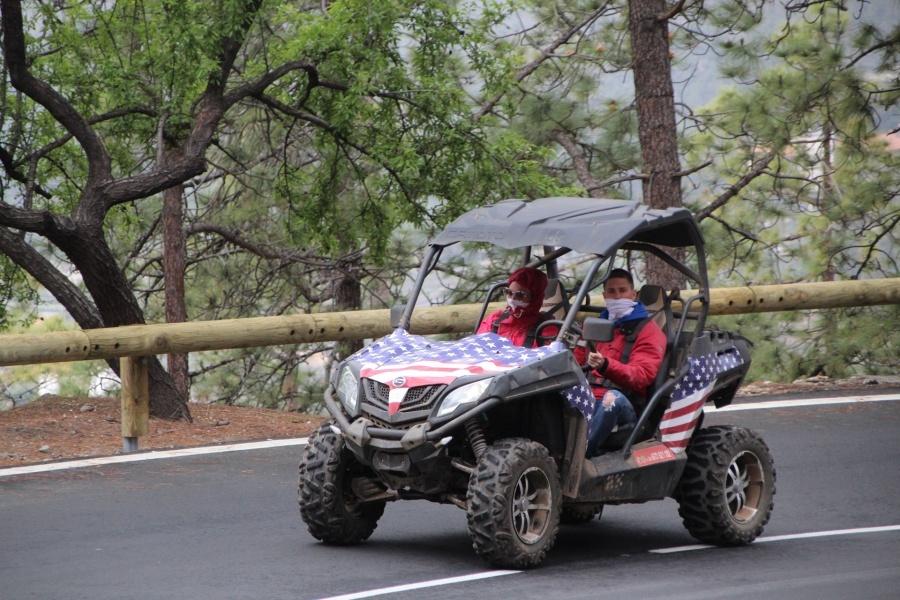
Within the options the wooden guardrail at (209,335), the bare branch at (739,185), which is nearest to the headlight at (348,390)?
the wooden guardrail at (209,335)

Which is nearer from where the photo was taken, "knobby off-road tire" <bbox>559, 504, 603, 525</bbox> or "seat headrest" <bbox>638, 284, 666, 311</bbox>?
"knobby off-road tire" <bbox>559, 504, 603, 525</bbox>

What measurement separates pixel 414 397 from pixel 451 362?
1.01 ft

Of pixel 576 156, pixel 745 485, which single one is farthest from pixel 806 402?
pixel 576 156

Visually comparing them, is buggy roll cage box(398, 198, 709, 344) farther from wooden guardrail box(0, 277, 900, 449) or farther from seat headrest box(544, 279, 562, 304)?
wooden guardrail box(0, 277, 900, 449)

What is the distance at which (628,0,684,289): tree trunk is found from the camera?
18234mm

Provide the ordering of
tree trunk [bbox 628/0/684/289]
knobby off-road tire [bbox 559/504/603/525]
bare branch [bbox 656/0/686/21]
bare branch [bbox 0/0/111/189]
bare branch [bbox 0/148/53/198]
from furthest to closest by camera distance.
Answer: tree trunk [bbox 628/0/684/289] < bare branch [bbox 656/0/686/21] < bare branch [bbox 0/148/53/198] < bare branch [bbox 0/0/111/189] < knobby off-road tire [bbox 559/504/603/525]

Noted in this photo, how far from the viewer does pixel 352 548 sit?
8.89 meters

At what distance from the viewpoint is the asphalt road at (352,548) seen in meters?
7.92

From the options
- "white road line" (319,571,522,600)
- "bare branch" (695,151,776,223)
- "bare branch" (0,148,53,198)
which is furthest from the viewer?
"bare branch" (695,151,776,223)

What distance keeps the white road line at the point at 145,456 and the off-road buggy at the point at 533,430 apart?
3.49 metres

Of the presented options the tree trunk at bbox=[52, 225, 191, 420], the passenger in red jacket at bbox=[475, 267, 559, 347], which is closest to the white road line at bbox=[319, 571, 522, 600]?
the passenger in red jacket at bbox=[475, 267, 559, 347]

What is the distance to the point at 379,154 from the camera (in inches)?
680

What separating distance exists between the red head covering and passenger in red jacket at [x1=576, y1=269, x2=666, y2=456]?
390 millimetres

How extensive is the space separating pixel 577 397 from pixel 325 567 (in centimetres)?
163
